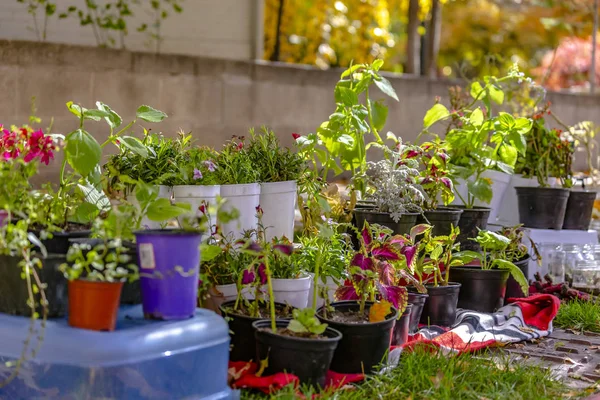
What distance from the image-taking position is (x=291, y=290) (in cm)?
308

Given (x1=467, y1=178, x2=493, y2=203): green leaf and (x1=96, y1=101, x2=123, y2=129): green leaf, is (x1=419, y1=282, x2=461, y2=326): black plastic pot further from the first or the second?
(x1=96, y1=101, x2=123, y2=129): green leaf

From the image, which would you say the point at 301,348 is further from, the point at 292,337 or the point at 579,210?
the point at 579,210

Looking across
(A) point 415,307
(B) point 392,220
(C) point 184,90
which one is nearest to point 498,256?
(B) point 392,220

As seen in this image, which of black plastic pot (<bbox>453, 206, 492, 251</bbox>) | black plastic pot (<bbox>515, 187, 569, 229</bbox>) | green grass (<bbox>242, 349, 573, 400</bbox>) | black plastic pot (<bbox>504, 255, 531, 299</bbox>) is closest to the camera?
green grass (<bbox>242, 349, 573, 400</bbox>)

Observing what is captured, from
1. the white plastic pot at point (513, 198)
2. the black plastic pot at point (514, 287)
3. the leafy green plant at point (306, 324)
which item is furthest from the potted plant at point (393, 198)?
the white plastic pot at point (513, 198)

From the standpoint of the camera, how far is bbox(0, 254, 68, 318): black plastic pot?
245 centimetres

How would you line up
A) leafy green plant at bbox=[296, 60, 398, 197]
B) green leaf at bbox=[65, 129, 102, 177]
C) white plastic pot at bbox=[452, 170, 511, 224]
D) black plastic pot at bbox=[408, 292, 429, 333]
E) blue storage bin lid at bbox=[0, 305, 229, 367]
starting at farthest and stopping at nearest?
white plastic pot at bbox=[452, 170, 511, 224] < leafy green plant at bbox=[296, 60, 398, 197] < black plastic pot at bbox=[408, 292, 429, 333] < green leaf at bbox=[65, 129, 102, 177] < blue storage bin lid at bbox=[0, 305, 229, 367]

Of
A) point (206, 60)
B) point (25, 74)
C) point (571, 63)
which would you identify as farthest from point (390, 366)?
point (571, 63)

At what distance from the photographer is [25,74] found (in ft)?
17.9

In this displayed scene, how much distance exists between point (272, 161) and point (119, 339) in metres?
1.37

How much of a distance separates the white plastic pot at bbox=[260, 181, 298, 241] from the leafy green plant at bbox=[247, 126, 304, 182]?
47 mm

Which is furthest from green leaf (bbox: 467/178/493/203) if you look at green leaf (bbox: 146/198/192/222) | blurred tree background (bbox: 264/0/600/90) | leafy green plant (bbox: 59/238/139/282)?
blurred tree background (bbox: 264/0/600/90)

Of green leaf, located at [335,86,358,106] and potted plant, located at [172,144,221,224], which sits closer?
potted plant, located at [172,144,221,224]

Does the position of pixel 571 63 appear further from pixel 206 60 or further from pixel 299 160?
pixel 299 160
